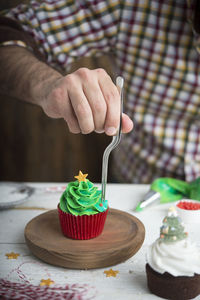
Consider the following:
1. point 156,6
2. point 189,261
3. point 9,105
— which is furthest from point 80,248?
point 9,105

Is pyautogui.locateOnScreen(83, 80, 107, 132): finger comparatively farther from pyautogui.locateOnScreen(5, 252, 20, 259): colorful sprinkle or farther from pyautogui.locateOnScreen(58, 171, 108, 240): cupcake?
pyautogui.locateOnScreen(5, 252, 20, 259): colorful sprinkle

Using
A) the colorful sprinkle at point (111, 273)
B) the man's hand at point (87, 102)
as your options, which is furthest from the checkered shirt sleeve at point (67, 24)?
the colorful sprinkle at point (111, 273)

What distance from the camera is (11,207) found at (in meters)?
0.80

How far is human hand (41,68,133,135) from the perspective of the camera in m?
0.64

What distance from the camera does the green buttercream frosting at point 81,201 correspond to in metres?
0.62

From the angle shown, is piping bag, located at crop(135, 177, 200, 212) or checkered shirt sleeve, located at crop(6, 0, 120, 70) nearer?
piping bag, located at crop(135, 177, 200, 212)

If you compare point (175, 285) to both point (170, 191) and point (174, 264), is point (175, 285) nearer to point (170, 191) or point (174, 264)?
point (174, 264)

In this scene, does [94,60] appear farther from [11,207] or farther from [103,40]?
[11,207]

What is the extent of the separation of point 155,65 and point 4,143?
112 centimetres

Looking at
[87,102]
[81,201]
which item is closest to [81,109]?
[87,102]

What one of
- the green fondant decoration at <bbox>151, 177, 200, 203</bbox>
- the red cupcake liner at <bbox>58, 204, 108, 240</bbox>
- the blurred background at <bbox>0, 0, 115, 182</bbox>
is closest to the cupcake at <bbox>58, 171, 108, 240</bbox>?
the red cupcake liner at <bbox>58, 204, 108, 240</bbox>

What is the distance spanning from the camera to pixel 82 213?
62cm

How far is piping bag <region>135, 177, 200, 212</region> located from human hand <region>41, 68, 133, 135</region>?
23 cm

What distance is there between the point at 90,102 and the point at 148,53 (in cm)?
60
